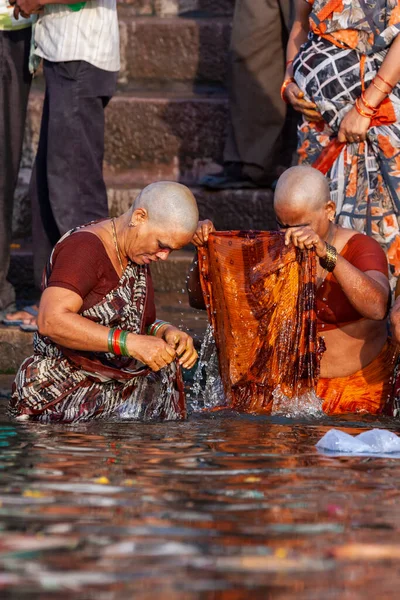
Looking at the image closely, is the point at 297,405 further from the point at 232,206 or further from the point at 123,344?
the point at 232,206

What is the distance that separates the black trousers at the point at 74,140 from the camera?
7.02m

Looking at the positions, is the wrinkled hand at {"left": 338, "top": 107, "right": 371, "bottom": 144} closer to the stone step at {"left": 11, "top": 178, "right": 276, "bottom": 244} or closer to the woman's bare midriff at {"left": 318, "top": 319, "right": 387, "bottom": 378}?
the woman's bare midriff at {"left": 318, "top": 319, "right": 387, "bottom": 378}

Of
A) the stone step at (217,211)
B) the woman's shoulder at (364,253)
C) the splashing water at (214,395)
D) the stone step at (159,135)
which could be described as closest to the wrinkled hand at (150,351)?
the splashing water at (214,395)

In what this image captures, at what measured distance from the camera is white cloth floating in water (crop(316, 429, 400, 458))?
4781 millimetres

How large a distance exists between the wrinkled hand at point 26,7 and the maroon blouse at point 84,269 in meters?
2.01

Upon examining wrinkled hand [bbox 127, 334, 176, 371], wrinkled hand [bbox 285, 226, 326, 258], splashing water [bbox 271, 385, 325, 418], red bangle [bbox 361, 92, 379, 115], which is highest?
red bangle [bbox 361, 92, 379, 115]

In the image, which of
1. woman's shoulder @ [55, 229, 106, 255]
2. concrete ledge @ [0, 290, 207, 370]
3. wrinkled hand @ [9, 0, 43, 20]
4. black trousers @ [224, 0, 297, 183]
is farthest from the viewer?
black trousers @ [224, 0, 297, 183]

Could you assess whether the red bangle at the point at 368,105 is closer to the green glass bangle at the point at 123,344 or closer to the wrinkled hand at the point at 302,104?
the wrinkled hand at the point at 302,104

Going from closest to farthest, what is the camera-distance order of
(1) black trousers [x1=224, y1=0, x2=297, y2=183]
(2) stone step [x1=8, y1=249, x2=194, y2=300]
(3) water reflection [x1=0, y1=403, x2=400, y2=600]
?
(3) water reflection [x1=0, y1=403, x2=400, y2=600], (2) stone step [x1=8, y1=249, x2=194, y2=300], (1) black trousers [x1=224, y1=0, x2=297, y2=183]

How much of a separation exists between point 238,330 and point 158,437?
113 centimetres

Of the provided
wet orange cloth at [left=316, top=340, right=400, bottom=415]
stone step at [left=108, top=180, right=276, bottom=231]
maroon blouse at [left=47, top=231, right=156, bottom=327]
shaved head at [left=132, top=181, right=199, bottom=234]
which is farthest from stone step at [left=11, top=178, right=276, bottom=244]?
shaved head at [left=132, top=181, right=199, bottom=234]

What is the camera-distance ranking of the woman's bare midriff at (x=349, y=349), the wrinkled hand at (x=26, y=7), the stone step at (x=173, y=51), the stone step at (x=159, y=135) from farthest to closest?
the stone step at (x=173, y=51), the stone step at (x=159, y=135), the wrinkled hand at (x=26, y=7), the woman's bare midriff at (x=349, y=349)

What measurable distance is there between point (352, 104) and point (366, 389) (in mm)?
1576

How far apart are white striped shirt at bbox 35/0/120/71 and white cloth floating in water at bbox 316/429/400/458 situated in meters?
3.12
